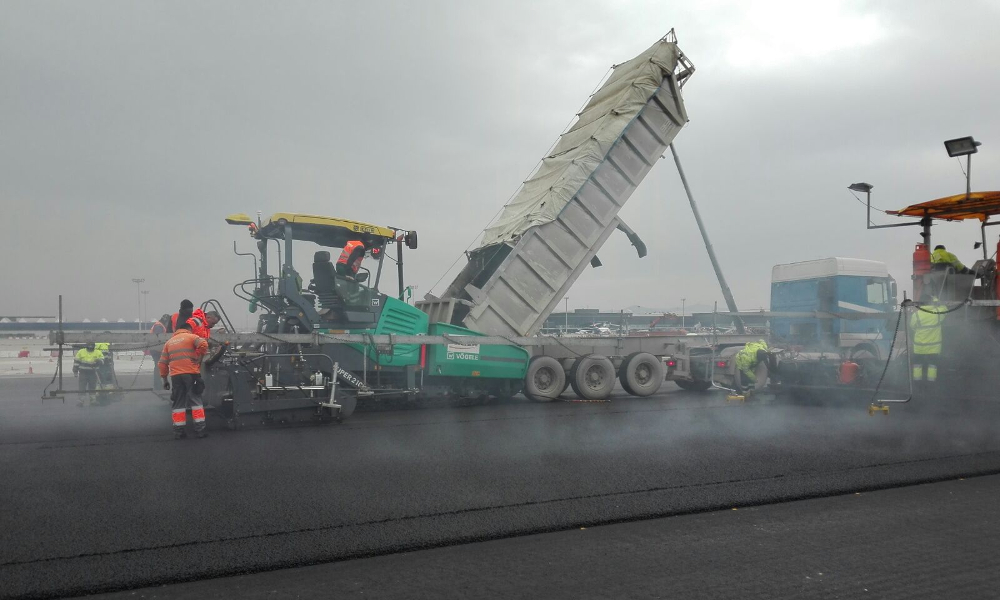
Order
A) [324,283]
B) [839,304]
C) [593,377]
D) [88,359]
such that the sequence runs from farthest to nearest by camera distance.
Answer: [839,304] → [593,377] → [88,359] → [324,283]

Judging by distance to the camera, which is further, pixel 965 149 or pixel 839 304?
pixel 839 304

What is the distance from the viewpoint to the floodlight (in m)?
7.81

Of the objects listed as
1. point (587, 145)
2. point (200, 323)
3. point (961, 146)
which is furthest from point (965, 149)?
point (200, 323)

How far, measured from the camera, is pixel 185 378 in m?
7.35

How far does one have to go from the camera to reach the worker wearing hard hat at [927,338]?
336 inches

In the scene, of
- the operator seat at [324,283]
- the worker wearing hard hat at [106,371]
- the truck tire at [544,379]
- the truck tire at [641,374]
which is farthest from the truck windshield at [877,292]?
the worker wearing hard hat at [106,371]

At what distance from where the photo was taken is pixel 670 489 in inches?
195

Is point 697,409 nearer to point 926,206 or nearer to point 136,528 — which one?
point 926,206

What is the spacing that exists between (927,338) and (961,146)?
226 centimetres

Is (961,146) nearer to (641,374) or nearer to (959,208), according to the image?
(959,208)

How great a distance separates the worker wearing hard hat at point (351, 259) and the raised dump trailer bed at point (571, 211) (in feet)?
4.94

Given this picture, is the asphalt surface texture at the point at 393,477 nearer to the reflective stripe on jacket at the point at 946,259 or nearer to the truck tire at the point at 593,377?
the reflective stripe on jacket at the point at 946,259

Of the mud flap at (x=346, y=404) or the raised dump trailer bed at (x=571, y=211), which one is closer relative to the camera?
the mud flap at (x=346, y=404)

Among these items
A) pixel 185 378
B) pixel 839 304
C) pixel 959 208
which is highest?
pixel 959 208
